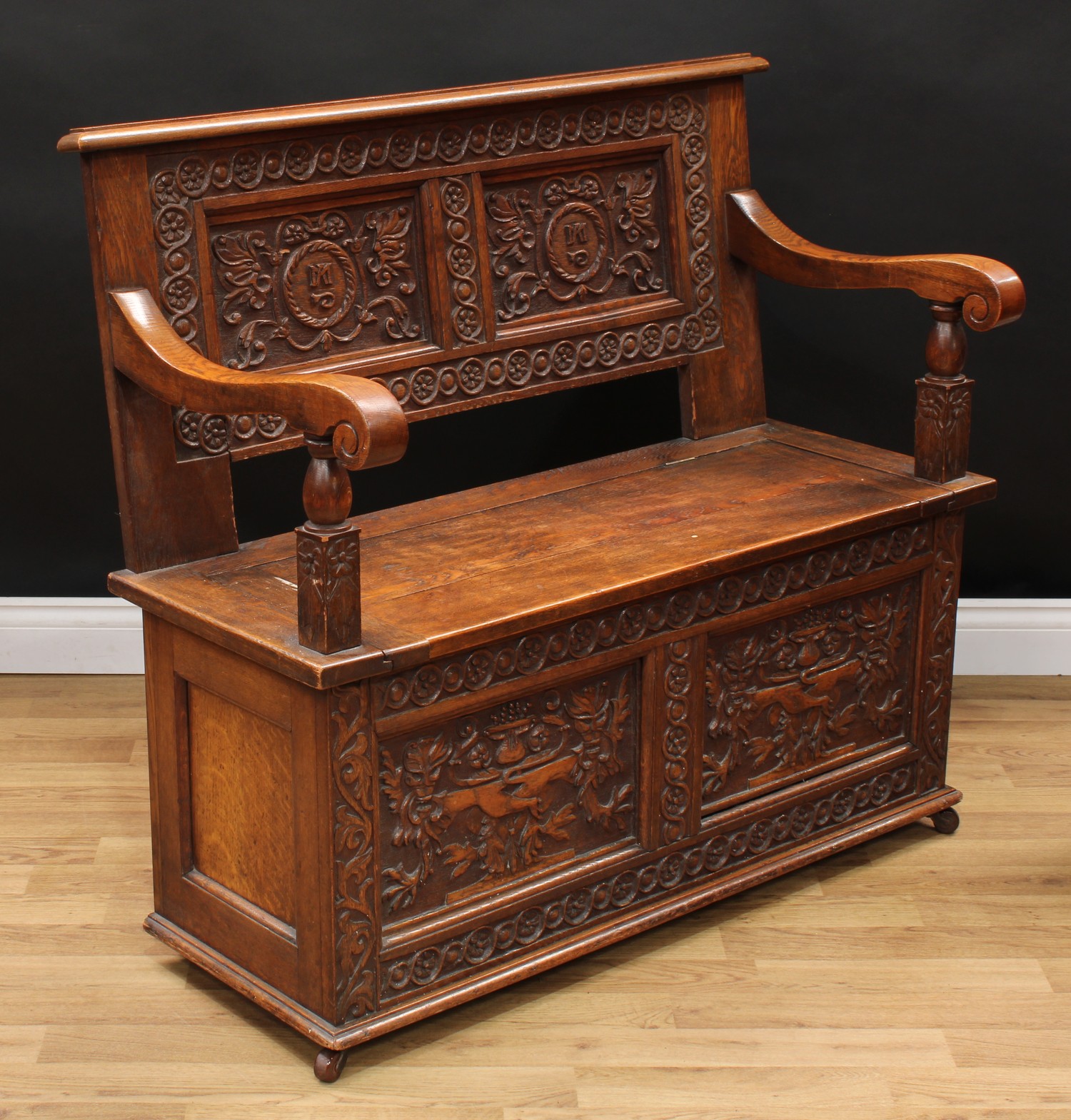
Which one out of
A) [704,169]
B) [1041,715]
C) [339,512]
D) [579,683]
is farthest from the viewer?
[1041,715]

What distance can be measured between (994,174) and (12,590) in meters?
2.32

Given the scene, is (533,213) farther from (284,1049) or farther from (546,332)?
(284,1049)

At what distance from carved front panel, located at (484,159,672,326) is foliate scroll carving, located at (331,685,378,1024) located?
0.92 metres

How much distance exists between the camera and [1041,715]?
3.69 meters

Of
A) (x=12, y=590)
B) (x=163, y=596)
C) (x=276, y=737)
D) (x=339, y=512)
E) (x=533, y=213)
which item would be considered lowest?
(x=12, y=590)

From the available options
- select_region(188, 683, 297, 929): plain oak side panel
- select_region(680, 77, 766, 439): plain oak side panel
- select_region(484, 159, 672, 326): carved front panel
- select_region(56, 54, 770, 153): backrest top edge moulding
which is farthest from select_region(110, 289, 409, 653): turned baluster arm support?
select_region(680, 77, 766, 439): plain oak side panel

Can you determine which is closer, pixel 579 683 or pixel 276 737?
pixel 276 737

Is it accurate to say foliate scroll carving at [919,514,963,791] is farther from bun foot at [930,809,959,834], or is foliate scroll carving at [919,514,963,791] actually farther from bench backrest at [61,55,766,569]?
bench backrest at [61,55,766,569]

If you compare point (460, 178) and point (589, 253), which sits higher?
point (460, 178)

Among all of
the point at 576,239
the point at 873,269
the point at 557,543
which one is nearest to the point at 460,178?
the point at 576,239

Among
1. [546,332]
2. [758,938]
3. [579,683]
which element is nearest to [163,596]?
[579,683]

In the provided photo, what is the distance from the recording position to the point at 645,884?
9.18 feet

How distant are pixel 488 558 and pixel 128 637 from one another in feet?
4.52

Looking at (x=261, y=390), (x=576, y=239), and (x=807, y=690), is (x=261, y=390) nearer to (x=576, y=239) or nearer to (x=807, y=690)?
(x=576, y=239)
